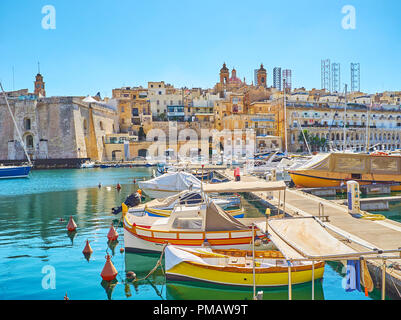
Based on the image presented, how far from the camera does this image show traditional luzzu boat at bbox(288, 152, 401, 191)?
25.4m

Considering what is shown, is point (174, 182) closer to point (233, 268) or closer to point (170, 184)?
point (170, 184)

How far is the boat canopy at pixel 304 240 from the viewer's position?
7164mm

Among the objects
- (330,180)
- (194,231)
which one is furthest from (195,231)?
(330,180)

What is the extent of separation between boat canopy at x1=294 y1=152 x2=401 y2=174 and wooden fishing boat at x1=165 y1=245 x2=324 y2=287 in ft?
57.9

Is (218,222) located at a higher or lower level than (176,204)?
higher

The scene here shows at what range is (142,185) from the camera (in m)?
23.3

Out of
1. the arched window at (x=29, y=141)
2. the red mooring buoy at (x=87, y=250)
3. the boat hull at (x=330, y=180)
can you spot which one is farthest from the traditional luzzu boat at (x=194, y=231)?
the arched window at (x=29, y=141)

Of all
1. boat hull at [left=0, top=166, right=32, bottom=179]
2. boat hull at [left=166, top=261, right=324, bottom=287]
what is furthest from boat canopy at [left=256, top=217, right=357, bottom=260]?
boat hull at [left=0, top=166, right=32, bottom=179]

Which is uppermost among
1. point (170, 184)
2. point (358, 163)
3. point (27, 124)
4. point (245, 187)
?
point (27, 124)

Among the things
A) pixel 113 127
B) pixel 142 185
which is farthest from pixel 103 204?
pixel 113 127

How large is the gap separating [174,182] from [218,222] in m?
11.5

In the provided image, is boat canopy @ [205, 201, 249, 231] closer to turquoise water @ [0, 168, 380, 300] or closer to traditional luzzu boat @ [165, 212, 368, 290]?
traditional luzzu boat @ [165, 212, 368, 290]

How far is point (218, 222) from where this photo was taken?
1141 cm

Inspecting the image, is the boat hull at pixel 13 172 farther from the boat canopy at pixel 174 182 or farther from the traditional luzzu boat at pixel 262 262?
the traditional luzzu boat at pixel 262 262
